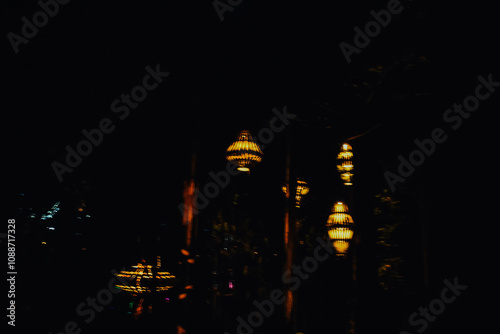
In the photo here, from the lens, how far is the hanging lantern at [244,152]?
22.2 feet

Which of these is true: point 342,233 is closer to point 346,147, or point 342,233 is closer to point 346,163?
point 346,163

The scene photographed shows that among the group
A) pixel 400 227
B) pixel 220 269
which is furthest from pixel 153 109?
pixel 400 227

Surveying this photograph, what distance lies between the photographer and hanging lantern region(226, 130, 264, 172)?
6.76 m

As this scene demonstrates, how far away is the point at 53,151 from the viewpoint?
5.73 m

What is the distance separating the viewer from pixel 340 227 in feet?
25.5

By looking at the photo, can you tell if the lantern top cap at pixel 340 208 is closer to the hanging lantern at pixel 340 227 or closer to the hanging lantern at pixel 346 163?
the hanging lantern at pixel 340 227

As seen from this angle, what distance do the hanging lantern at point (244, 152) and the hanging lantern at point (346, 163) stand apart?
1.37 metres

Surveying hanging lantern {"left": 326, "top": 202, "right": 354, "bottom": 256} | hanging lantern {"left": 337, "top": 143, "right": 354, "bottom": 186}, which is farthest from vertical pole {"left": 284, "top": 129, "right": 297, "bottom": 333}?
hanging lantern {"left": 326, "top": 202, "right": 354, "bottom": 256}

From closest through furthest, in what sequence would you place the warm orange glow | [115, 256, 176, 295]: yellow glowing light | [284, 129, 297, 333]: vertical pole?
[284, 129, 297, 333]: vertical pole → [115, 256, 176, 295]: yellow glowing light → the warm orange glow

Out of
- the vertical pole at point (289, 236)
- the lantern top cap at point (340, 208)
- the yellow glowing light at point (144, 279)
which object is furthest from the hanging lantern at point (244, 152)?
the lantern top cap at point (340, 208)

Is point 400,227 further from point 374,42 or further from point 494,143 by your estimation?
point 374,42

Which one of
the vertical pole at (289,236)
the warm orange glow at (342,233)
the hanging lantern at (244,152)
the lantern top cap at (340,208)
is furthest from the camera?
the lantern top cap at (340,208)

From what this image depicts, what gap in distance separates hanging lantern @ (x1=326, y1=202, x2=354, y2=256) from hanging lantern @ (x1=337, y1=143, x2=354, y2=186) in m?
0.65

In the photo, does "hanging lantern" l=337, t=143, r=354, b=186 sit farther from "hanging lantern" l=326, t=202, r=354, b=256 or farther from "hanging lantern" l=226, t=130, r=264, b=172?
"hanging lantern" l=226, t=130, r=264, b=172
